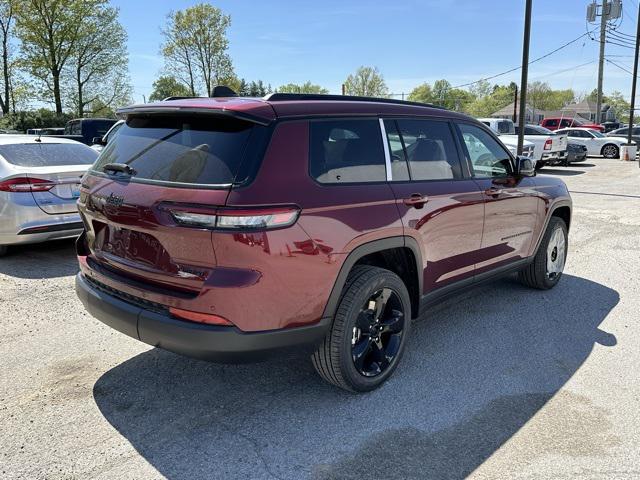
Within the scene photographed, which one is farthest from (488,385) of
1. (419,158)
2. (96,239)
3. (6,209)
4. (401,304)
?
(6,209)

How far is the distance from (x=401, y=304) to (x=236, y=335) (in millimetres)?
1268

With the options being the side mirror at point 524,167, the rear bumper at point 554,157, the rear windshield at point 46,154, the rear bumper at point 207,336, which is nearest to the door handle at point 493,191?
the side mirror at point 524,167

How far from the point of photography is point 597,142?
83.9 ft

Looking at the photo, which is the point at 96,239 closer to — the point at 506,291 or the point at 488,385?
the point at 488,385

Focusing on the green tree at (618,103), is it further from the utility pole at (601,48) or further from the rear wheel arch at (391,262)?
the rear wheel arch at (391,262)

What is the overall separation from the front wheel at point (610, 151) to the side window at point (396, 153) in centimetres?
2574

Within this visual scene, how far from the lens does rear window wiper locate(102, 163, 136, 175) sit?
3.07 m

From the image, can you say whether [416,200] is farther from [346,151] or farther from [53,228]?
[53,228]

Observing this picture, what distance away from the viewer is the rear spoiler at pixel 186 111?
2.79 m

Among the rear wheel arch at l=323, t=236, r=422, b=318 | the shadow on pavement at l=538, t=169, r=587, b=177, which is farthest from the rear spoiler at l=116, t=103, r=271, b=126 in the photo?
the shadow on pavement at l=538, t=169, r=587, b=177

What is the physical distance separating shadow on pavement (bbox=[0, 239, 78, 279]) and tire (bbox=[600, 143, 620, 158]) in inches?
995

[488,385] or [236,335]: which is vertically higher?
[236,335]

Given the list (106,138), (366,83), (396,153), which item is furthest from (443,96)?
(396,153)

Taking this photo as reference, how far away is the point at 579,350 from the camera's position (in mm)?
4027
